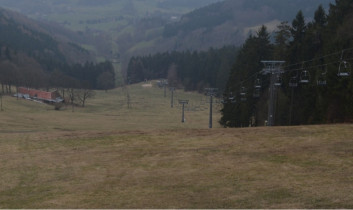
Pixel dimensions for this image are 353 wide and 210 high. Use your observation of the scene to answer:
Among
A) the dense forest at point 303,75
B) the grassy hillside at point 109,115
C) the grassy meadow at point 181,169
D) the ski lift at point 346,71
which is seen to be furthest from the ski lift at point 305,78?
the grassy hillside at point 109,115

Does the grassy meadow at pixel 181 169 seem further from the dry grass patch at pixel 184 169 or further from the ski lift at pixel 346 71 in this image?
the ski lift at pixel 346 71

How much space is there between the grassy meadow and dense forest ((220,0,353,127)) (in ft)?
33.6

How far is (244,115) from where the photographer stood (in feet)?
215

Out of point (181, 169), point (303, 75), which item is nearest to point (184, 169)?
point (181, 169)

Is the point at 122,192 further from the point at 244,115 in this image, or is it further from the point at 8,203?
the point at 244,115

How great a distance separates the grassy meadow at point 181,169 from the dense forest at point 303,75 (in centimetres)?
1024

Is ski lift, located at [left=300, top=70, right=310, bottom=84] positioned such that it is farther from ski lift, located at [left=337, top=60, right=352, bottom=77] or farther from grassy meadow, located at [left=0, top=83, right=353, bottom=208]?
grassy meadow, located at [left=0, top=83, right=353, bottom=208]

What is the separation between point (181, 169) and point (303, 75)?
3359 centimetres

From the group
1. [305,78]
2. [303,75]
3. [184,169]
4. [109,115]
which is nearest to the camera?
[184,169]

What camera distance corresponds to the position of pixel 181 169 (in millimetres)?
25234

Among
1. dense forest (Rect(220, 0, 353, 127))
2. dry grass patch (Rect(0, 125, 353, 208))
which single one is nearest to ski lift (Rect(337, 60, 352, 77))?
dense forest (Rect(220, 0, 353, 127))

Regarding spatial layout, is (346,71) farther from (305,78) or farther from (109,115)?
(109,115)

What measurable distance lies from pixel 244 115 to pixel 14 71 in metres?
114

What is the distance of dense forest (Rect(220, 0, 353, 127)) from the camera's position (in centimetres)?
4675
